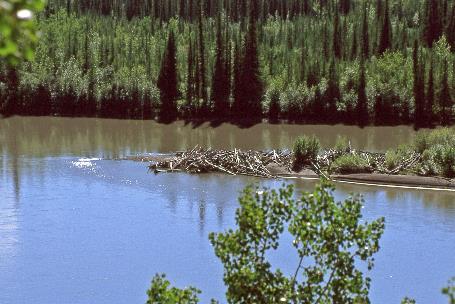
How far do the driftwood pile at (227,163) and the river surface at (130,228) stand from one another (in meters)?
1.51

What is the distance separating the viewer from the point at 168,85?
105 metres

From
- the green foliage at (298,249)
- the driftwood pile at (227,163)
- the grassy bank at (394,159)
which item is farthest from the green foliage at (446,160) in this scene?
the green foliage at (298,249)

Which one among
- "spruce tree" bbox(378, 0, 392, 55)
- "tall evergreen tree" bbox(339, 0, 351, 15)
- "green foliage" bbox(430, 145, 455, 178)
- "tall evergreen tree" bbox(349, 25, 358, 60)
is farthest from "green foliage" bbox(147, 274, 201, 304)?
"tall evergreen tree" bbox(339, 0, 351, 15)

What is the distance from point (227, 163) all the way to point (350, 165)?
9.02 metres

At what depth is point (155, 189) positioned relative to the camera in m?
56.5

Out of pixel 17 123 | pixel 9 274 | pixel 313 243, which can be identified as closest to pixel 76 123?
pixel 17 123

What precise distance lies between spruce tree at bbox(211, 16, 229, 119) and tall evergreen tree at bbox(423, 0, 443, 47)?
129 feet

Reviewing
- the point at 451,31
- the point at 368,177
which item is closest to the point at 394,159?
the point at 368,177

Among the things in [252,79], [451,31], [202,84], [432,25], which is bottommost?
[202,84]

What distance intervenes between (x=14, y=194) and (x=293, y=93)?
171 ft

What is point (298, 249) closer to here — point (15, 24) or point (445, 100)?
point (15, 24)

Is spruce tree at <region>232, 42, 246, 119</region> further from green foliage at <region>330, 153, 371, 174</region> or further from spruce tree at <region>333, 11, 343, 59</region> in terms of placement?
green foliage at <region>330, 153, 371, 174</region>

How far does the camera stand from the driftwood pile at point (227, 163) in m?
63.1

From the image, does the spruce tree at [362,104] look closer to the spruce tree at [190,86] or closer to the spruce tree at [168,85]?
the spruce tree at [190,86]
